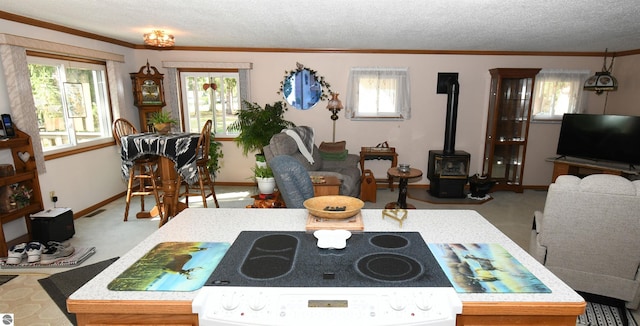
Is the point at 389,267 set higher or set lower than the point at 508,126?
lower

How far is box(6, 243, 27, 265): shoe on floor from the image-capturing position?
310cm

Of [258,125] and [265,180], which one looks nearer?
[265,180]

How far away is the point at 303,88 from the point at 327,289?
16.1ft

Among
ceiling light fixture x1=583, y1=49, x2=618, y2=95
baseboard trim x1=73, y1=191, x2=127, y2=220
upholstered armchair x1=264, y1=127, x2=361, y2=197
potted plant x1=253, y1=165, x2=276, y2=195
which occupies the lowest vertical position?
baseboard trim x1=73, y1=191, x2=127, y2=220

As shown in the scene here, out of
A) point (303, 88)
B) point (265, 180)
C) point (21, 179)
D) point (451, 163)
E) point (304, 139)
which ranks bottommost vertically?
point (265, 180)

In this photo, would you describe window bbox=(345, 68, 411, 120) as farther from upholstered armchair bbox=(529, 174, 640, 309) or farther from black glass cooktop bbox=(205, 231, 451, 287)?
black glass cooktop bbox=(205, 231, 451, 287)

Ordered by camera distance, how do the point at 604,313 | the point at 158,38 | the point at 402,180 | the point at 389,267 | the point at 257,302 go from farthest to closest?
1. the point at 402,180
2. the point at 158,38
3. the point at 604,313
4. the point at 389,267
5. the point at 257,302

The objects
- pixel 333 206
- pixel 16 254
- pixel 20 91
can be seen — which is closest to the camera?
pixel 333 206

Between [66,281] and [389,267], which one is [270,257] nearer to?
[389,267]

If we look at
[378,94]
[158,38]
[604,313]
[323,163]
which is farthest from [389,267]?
[378,94]

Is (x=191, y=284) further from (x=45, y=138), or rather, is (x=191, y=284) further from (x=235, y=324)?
(x=45, y=138)

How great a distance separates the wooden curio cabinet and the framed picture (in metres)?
6.01

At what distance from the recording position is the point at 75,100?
4.52 meters

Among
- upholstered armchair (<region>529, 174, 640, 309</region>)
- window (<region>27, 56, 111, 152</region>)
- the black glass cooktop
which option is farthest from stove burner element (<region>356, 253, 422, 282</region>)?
window (<region>27, 56, 111, 152</region>)
